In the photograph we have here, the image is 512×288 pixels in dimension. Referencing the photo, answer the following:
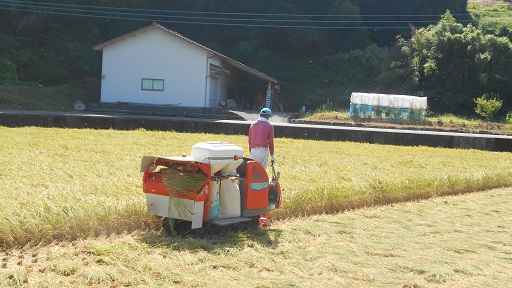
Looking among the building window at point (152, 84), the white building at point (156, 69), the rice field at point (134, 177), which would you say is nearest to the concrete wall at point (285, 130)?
the rice field at point (134, 177)

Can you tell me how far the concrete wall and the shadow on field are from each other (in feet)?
44.0

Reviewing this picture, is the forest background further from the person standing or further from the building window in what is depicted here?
the person standing

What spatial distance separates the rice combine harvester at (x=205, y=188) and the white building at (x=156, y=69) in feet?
77.6

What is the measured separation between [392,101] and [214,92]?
9.44 meters

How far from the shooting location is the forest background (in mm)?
36156

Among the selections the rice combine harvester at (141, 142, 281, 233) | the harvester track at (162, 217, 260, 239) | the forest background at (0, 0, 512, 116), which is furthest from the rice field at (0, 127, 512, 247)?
the forest background at (0, 0, 512, 116)

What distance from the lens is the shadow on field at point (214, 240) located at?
242 inches

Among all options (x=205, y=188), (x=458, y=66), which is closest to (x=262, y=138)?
(x=205, y=188)

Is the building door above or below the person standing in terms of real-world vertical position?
above

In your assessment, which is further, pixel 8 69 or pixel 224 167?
pixel 8 69

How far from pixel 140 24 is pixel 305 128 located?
26089mm

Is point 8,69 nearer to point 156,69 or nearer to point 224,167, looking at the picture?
point 156,69

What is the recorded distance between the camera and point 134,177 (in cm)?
897

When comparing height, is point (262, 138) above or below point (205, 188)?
above
